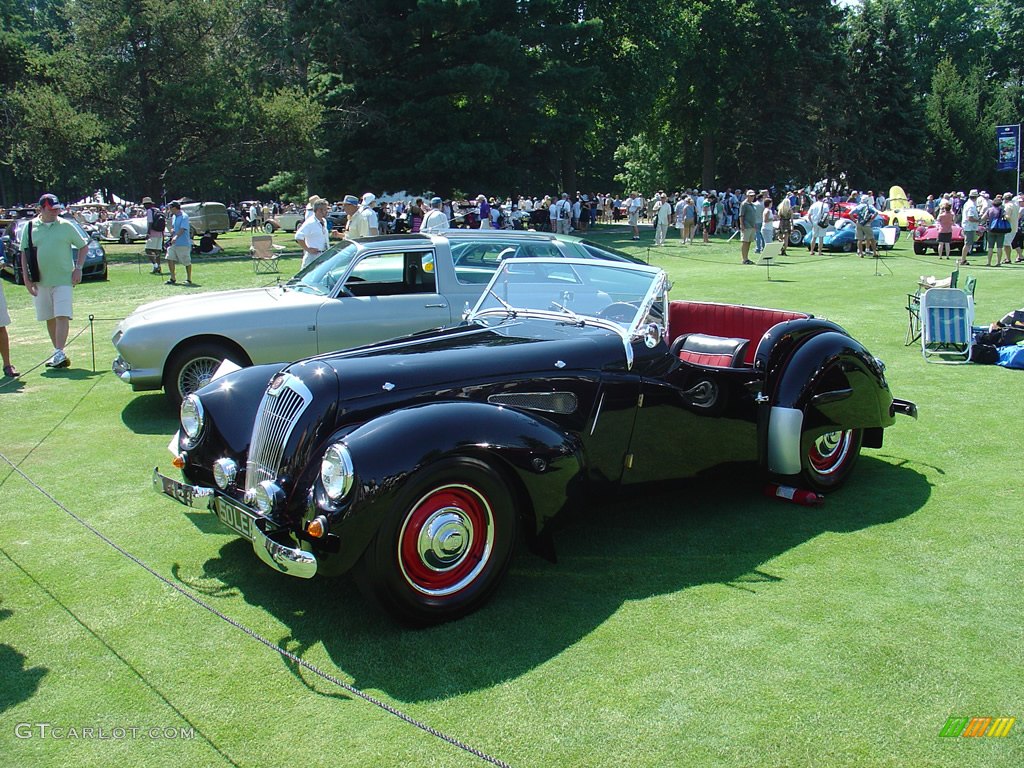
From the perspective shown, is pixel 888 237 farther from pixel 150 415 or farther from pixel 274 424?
pixel 274 424

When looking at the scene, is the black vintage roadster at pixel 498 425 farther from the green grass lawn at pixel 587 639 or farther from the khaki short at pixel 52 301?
the khaki short at pixel 52 301

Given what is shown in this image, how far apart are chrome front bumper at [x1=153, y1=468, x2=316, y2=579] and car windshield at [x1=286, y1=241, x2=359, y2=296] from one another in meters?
4.12

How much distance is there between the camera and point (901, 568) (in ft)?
15.6

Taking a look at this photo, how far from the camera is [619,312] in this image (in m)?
5.44

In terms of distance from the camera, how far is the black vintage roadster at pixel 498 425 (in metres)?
3.95

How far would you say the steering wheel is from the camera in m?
5.38

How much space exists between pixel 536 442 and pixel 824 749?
1.91 m

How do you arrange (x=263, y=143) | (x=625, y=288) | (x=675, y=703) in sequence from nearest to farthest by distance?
(x=675, y=703) < (x=625, y=288) < (x=263, y=143)

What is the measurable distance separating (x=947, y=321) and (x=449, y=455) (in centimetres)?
889

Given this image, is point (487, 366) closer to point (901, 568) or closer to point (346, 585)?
point (346, 585)

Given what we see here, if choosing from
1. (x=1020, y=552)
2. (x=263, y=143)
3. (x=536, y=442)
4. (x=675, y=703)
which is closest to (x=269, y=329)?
(x=536, y=442)

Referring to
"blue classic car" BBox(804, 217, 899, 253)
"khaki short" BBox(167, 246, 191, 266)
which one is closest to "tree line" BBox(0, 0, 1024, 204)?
"blue classic car" BBox(804, 217, 899, 253)

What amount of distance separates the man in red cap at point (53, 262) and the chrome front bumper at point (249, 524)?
A: 623 centimetres

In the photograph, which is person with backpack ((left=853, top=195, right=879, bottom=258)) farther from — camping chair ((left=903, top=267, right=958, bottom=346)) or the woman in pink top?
camping chair ((left=903, top=267, right=958, bottom=346))
